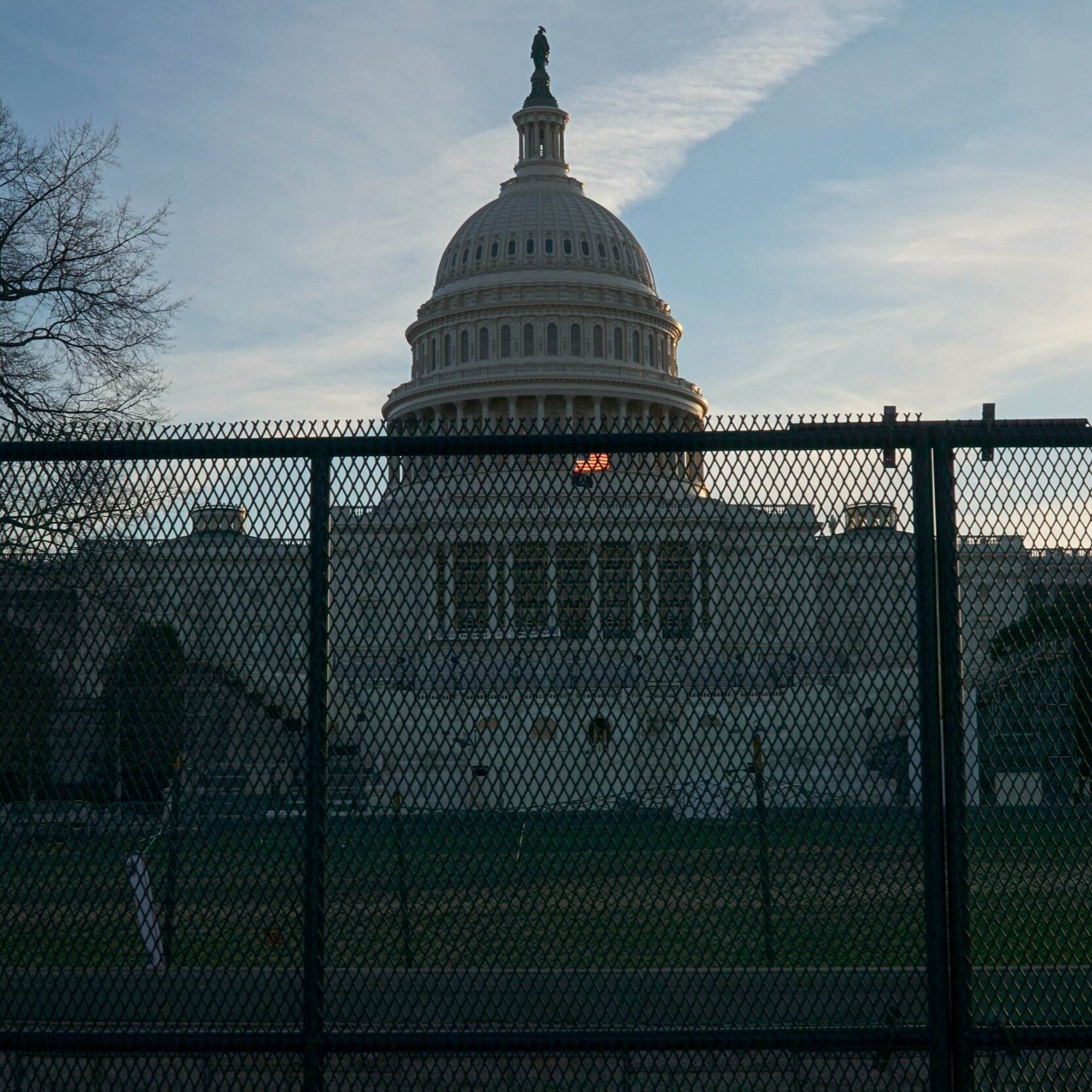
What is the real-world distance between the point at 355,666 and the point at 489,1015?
4.65ft

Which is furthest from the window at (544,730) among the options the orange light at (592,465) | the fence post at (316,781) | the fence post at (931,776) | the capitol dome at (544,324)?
the capitol dome at (544,324)

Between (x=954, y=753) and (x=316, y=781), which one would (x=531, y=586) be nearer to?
(x=316, y=781)

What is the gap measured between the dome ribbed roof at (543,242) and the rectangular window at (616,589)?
82725 mm

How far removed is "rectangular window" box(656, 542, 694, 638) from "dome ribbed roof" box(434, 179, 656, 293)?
82.8m

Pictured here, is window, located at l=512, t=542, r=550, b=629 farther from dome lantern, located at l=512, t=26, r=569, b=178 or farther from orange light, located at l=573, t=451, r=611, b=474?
dome lantern, located at l=512, t=26, r=569, b=178

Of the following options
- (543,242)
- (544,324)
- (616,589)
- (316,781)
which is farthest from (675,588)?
(543,242)

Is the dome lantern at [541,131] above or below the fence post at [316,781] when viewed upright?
above

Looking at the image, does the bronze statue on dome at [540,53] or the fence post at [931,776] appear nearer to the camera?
the fence post at [931,776]

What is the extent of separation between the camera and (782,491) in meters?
4.93

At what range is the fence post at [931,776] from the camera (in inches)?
177

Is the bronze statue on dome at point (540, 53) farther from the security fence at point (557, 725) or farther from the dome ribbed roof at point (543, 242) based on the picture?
the security fence at point (557, 725)

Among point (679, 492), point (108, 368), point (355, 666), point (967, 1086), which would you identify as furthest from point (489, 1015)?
point (108, 368)

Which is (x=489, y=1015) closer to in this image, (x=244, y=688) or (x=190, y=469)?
(x=244, y=688)

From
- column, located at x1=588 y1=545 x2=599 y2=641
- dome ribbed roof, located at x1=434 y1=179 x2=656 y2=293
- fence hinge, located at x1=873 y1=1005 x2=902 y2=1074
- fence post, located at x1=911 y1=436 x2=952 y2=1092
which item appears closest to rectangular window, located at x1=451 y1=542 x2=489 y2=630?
column, located at x1=588 y1=545 x2=599 y2=641
